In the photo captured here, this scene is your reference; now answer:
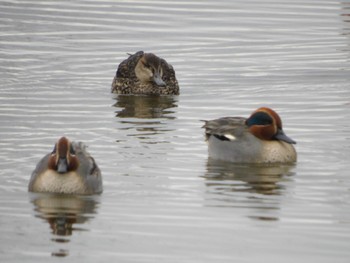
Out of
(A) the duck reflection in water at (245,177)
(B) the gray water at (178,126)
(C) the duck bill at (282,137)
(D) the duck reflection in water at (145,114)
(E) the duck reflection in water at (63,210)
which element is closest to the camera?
(B) the gray water at (178,126)

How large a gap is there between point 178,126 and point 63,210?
15.8 ft

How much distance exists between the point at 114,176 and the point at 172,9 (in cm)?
1427

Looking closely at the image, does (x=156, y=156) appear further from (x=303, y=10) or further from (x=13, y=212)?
(x=303, y=10)

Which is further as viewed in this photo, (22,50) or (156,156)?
(22,50)

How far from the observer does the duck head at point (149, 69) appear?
72.1 ft

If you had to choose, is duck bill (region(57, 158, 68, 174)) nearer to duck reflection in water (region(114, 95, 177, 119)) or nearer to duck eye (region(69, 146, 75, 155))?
duck eye (region(69, 146, 75, 155))

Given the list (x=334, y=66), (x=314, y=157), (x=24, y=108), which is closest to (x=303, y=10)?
(x=334, y=66)

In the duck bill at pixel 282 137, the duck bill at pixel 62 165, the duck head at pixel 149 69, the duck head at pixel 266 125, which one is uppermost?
the duck head at pixel 149 69

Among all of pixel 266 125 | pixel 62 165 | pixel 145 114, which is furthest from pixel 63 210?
pixel 145 114

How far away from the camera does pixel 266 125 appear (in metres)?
16.7

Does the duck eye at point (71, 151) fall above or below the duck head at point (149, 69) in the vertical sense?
below

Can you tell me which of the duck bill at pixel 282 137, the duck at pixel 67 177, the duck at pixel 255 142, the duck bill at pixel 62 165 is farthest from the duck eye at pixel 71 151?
the duck bill at pixel 282 137

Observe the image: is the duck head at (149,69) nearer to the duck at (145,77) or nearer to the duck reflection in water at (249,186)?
the duck at (145,77)

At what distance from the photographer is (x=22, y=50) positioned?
80.7ft
